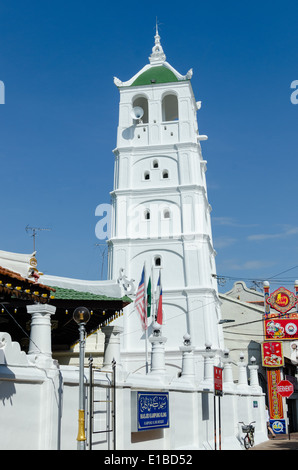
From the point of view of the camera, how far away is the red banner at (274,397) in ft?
145

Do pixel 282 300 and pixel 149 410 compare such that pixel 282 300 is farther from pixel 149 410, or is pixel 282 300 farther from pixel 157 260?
pixel 149 410

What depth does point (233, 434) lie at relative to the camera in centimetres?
2464

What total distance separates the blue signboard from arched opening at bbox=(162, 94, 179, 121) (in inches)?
1437

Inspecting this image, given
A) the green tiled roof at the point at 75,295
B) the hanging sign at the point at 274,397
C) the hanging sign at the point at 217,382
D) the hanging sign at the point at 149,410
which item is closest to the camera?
the hanging sign at the point at 149,410

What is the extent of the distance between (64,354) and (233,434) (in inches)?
418

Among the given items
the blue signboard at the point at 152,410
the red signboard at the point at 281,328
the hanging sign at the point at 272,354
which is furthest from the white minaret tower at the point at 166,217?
the blue signboard at the point at 152,410

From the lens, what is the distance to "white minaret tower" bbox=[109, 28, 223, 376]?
41.9 meters

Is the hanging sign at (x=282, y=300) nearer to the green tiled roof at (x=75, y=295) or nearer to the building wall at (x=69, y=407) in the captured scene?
the building wall at (x=69, y=407)

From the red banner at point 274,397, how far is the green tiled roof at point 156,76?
27.5 m

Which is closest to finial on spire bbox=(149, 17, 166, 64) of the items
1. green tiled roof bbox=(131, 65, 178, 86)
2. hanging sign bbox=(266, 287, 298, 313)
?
green tiled roof bbox=(131, 65, 178, 86)

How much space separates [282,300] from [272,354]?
19.8 ft

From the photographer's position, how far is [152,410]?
15.9 m
